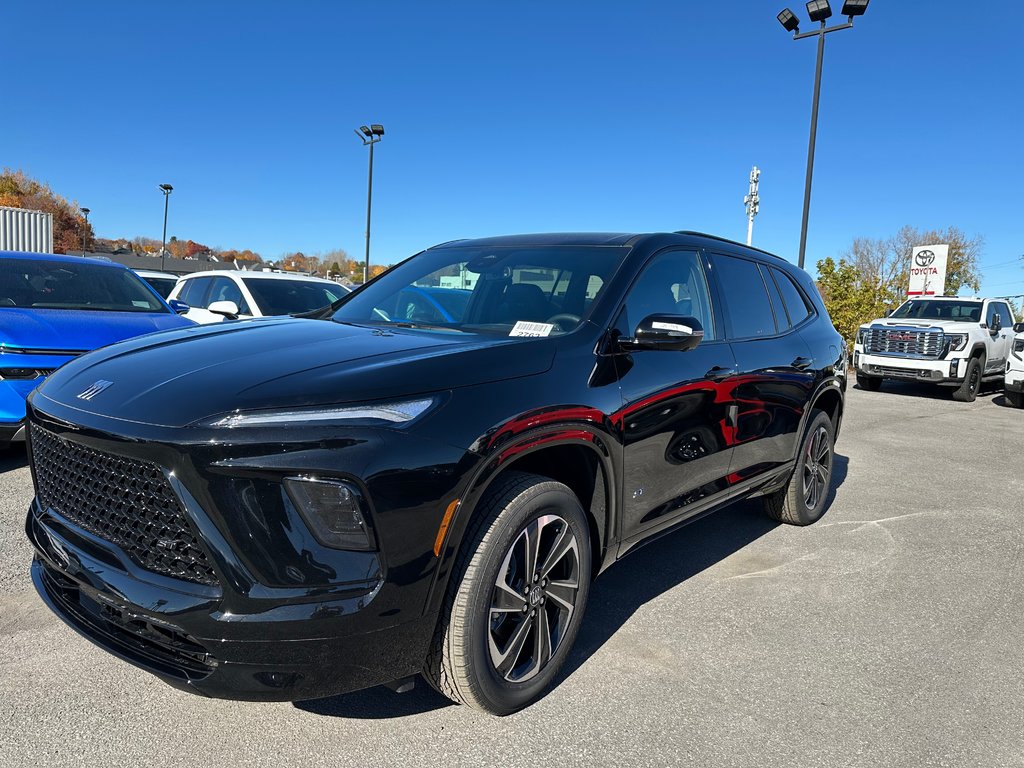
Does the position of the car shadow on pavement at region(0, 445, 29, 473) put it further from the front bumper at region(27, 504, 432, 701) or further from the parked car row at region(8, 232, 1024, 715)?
the front bumper at region(27, 504, 432, 701)

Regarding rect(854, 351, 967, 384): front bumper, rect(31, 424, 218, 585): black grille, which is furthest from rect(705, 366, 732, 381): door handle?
rect(854, 351, 967, 384): front bumper

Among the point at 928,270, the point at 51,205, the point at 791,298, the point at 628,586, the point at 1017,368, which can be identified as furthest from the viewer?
the point at 51,205

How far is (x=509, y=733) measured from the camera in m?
2.50

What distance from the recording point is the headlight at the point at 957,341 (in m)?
13.1

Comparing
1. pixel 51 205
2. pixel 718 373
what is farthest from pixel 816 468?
pixel 51 205

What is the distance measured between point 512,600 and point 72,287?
600 centimetres

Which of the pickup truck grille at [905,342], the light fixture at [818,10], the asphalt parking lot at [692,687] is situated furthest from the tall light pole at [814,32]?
the asphalt parking lot at [692,687]

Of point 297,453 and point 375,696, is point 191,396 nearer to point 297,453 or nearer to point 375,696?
point 297,453

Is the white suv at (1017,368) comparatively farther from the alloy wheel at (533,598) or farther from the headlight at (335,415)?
the headlight at (335,415)

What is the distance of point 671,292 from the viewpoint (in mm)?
3490

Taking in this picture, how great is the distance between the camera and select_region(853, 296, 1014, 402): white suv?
13180 mm

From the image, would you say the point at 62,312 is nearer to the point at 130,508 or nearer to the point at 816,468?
the point at 130,508

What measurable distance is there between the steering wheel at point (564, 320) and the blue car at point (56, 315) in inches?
150

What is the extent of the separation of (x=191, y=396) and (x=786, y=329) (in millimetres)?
3553
